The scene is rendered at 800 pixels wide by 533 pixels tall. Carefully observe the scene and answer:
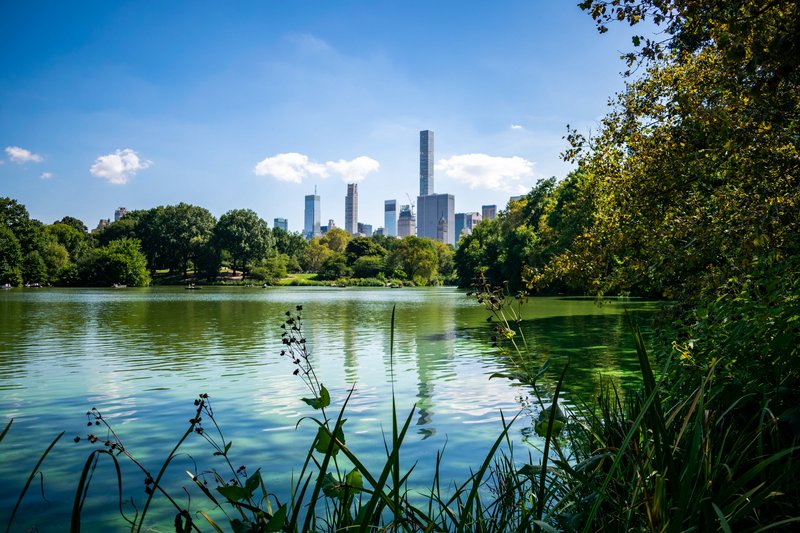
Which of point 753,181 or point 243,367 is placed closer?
point 753,181

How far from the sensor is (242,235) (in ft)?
314

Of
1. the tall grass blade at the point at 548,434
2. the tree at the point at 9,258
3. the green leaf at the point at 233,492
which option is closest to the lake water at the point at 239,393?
the tall grass blade at the point at 548,434

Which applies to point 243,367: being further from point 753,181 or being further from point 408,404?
point 753,181

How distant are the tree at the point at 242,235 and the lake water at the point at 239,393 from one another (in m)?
75.5

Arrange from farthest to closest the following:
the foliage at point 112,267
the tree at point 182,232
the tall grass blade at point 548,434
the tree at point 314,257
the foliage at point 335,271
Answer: the tree at point 314,257 → the foliage at point 335,271 → the tree at point 182,232 → the foliage at point 112,267 → the tall grass blade at point 548,434

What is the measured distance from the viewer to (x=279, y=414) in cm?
905

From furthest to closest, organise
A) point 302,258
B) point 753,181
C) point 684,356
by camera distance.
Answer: point 302,258
point 753,181
point 684,356

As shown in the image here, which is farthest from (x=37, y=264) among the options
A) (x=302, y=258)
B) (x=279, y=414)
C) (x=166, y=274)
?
(x=279, y=414)

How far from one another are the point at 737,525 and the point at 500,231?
68.5 m

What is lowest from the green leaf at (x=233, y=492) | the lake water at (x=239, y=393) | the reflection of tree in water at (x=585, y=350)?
the lake water at (x=239, y=393)

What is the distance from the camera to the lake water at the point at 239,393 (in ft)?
21.1

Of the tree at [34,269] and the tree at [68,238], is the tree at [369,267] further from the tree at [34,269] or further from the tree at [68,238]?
the tree at [34,269]

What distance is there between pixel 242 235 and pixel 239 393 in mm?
88554

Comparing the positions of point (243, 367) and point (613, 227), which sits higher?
point (613, 227)
